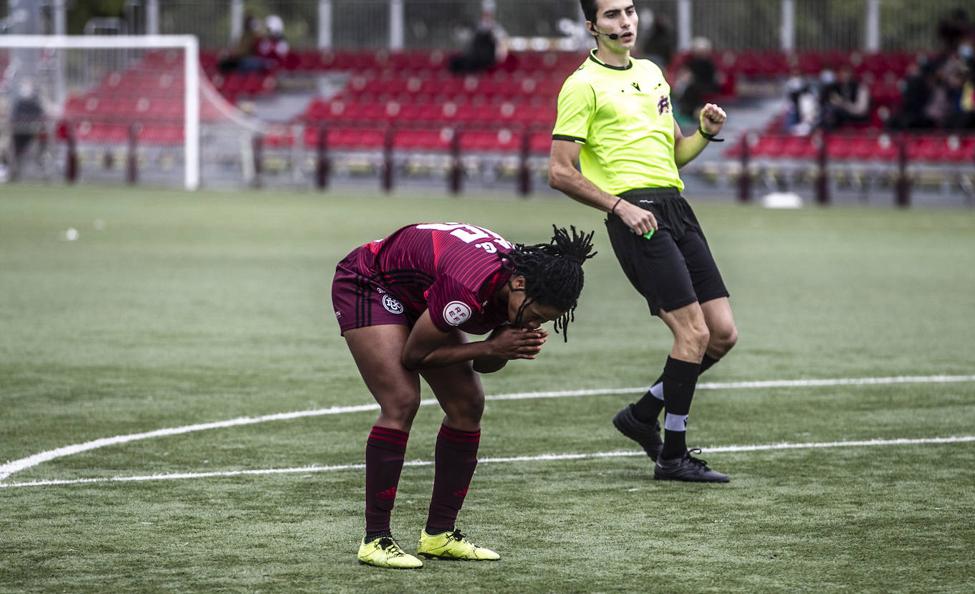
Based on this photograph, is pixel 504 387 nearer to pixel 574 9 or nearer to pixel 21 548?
pixel 21 548

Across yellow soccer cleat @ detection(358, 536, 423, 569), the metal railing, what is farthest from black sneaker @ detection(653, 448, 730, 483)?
the metal railing

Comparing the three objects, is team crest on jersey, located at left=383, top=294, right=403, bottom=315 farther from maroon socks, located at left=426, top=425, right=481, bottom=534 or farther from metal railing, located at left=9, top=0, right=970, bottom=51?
metal railing, located at left=9, top=0, right=970, bottom=51

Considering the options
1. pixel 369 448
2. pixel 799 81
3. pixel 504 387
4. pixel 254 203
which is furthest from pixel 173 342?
pixel 799 81

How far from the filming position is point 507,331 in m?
5.93

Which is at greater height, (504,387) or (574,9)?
(574,9)

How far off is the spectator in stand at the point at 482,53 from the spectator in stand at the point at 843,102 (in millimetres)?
8083

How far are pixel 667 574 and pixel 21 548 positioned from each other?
242 centimetres

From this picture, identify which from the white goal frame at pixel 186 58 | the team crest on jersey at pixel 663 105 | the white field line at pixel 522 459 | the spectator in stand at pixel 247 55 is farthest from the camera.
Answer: the spectator in stand at pixel 247 55

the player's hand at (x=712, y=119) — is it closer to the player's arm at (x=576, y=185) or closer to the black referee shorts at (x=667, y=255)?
the black referee shorts at (x=667, y=255)

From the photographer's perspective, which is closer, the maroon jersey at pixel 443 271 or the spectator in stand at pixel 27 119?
the maroon jersey at pixel 443 271

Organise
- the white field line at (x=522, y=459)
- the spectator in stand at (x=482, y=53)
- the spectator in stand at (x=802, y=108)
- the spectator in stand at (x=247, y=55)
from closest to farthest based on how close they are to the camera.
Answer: the white field line at (x=522, y=459) → the spectator in stand at (x=802, y=108) → the spectator in stand at (x=482, y=53) → the spectator in stand at (x=247, y=55)

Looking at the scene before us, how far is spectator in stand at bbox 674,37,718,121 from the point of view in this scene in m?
31.5

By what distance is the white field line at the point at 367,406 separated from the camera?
851 cm


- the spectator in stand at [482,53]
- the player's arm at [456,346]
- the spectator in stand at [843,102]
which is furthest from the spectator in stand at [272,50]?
the player's arm at [456,346]
